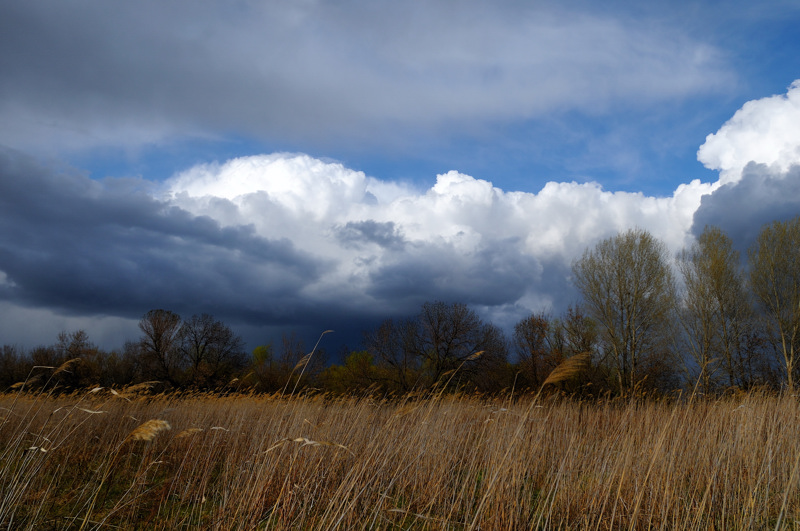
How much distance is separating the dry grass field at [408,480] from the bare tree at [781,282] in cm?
1928

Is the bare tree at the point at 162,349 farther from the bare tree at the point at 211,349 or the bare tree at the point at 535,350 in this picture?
the bare tree at the point at 535,350

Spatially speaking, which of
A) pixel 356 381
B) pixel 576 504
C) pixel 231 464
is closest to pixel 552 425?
pixel 576 504

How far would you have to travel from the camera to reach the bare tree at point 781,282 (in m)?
21.2

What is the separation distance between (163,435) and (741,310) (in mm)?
26592

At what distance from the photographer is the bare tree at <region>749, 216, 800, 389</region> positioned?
21172 millimetres

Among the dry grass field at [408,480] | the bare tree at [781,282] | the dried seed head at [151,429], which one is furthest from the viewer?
the bare tree at [781,282]

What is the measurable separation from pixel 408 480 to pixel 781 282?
2608 cm

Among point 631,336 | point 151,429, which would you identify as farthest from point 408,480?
point 631,336

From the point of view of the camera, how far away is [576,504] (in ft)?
12.5

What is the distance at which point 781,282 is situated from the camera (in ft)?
72.9

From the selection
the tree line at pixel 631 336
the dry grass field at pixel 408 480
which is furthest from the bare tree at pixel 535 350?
the dry grass field at pixel 408 480

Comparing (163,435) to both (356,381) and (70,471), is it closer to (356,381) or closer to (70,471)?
(70,471)

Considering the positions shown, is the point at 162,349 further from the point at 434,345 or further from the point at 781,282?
the point at 781,282

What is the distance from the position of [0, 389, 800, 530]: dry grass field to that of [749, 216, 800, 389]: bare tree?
1928 centimetres
